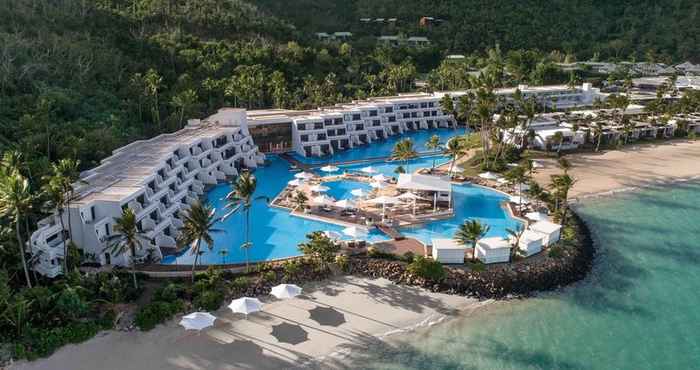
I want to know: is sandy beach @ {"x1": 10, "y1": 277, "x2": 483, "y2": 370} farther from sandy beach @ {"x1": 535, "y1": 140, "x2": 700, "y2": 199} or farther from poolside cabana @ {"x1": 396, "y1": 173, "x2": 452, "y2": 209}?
sandy beach @ {"x1": 535, "y1": 140, "x2": 700, "y2": 199}

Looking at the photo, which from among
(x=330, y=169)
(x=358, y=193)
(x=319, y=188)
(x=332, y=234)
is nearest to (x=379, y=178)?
(x=358, y=193)

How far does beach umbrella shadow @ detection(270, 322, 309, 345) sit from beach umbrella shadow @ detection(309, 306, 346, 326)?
1374mm

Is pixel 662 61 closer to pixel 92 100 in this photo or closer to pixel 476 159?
pixel 476 159

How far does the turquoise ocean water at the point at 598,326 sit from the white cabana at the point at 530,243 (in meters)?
3.78

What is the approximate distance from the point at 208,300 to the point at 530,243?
22.9 metres

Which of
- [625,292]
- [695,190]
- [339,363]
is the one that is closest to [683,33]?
[695,190]

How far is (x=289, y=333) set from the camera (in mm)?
29094

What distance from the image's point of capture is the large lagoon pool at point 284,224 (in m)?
38.3

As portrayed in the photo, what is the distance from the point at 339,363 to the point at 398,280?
30.5ft

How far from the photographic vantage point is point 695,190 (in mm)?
55406

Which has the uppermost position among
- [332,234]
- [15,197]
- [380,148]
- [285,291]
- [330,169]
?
[15,197]

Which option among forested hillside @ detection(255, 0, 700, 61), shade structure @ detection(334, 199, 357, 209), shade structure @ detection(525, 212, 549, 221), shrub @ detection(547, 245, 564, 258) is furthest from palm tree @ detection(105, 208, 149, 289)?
forested hillside @ detection(255, 0, 700, 61)

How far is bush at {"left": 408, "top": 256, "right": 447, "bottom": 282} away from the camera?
112 ft

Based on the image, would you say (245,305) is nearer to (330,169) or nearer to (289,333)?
(289,333)
